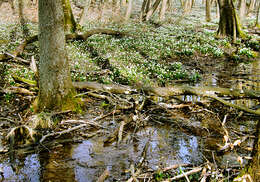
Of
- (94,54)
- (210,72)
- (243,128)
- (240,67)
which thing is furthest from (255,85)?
(94,54)

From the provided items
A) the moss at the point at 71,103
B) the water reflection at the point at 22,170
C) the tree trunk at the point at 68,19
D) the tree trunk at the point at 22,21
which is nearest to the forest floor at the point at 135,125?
the water reflection at the point at 22,170

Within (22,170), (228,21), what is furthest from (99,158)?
(228,21)

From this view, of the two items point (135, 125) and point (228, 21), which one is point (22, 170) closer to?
point (135, 125)

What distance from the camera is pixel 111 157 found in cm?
529

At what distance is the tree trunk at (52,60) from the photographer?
245 inches

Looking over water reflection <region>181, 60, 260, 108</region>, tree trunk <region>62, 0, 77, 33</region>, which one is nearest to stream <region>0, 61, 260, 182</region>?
water reflection <region>181, 60, 260, 108</region>

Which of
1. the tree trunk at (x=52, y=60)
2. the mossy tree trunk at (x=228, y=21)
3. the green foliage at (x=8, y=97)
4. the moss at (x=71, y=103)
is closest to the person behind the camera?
the tree trunk at (x=52, y=60)

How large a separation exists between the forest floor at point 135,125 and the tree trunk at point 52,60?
43 centimetres

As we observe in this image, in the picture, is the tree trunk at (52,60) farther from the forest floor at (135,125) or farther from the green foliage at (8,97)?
the green foliage at (8,97)

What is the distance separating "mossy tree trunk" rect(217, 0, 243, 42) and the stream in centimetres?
1384

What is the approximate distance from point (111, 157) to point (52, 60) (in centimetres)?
303

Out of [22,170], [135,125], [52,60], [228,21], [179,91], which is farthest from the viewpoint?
[228,21]

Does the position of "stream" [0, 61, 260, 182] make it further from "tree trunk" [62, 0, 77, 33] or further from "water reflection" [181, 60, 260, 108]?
"tree trunk" [62, 0, 77, 33]

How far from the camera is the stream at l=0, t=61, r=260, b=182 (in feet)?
15.3
